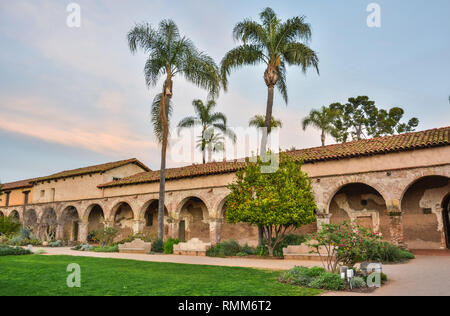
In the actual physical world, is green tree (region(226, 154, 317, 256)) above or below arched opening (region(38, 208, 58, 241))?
above

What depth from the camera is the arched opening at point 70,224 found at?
30.6m

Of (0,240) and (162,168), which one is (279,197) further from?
(0,240)

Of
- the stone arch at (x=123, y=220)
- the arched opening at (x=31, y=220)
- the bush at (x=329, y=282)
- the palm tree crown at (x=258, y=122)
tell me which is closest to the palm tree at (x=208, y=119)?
the palm tree crown at (x=258, y=122)

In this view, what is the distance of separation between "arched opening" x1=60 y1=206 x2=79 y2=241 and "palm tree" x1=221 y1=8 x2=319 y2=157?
67.5 ft

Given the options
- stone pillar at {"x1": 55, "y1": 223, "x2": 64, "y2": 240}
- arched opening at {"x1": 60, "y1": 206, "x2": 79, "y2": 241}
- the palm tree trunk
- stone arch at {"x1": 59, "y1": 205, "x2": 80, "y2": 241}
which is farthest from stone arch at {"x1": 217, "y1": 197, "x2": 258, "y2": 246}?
stone pillar at {"x1": 55, "y1": 223, "x2": 64, "y2": 240}

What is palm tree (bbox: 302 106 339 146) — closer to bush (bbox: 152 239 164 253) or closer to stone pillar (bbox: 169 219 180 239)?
stone pillar (bbox: 169 219 180 239)

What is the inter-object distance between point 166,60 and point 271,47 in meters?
6.20

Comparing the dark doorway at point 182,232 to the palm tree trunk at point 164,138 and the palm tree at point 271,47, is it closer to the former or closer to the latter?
the palm tree trunk at point 164,138

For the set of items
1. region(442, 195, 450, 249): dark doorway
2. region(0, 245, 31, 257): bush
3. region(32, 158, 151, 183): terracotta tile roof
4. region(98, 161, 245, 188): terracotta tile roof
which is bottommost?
region(0, 245, 31, 257): bush

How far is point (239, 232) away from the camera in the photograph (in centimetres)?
2261

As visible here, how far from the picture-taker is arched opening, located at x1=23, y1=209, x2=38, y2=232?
31.3m

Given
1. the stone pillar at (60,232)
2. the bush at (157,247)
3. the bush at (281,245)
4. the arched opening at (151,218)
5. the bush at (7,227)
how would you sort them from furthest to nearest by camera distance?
the stone pillar at (60,232)
the bush at (7,227)
the arched opening at (151,218)
the bush at (157,247)
the bush at (281,245)

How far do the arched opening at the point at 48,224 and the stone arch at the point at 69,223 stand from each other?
669 mm

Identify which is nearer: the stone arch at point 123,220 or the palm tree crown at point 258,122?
the stone arch at point 123,220
